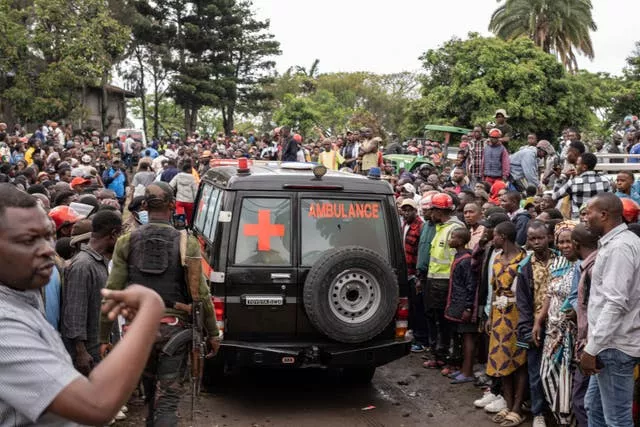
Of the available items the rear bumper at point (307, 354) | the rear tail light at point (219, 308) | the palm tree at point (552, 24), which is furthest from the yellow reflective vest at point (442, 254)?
the palm tree at point (552, 24)

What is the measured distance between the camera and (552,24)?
35.6 m

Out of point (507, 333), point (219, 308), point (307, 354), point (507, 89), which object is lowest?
point (307, 354)

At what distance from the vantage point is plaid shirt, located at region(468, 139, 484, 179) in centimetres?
1351

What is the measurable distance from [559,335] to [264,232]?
2714 mm

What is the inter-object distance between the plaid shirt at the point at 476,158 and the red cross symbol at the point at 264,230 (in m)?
7.64

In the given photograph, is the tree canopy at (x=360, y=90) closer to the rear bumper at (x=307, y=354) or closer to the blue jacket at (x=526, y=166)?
the blue jacket at (x=526, y=166)

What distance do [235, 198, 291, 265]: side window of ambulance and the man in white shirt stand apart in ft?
9.24

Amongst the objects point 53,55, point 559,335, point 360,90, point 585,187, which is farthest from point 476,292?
point 360,90

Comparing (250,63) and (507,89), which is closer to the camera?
(507,89)

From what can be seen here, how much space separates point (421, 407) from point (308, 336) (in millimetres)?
1454

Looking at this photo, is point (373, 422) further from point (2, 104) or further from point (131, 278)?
point (2, 104)

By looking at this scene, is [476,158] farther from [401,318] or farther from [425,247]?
[401,318]

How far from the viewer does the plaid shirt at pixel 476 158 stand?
13513 mm

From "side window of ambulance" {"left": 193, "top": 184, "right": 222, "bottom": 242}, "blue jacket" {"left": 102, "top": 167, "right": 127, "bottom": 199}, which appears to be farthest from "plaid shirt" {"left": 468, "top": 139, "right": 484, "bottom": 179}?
"blue jacket" {"left": 102, "top": 167, "right": 127, "bottom": 199}
